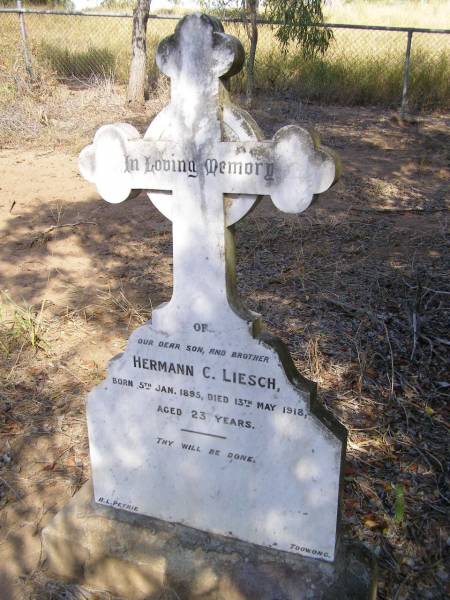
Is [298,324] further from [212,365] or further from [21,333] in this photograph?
[212,365]

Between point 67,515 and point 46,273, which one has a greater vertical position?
point 46,273

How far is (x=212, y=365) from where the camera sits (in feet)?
7.39

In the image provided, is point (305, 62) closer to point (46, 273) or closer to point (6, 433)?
point (46, 273)

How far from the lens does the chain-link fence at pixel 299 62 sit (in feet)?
40.7

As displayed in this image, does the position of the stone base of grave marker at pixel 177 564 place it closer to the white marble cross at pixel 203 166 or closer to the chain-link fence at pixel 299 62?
the white marble cross at pixel 203 166

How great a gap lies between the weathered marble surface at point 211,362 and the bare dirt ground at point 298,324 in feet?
1.94

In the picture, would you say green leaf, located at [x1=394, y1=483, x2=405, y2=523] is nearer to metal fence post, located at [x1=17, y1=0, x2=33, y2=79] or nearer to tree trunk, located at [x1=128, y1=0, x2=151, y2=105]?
tree trunk, located at [x1=128, y1=0, x2=151, y2=105]

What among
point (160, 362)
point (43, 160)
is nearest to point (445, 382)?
point (160, 362)

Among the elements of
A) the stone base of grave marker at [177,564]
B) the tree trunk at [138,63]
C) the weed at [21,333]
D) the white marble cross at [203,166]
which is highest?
the tree trunk at [138,63]

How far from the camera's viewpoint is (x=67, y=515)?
8.31ft

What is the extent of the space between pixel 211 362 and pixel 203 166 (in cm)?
72

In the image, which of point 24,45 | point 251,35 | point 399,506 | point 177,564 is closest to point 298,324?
point 399,506

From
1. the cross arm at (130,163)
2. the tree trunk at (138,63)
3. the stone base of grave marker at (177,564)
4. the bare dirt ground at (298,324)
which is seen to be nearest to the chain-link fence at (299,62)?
the tree trunk at (138,63)

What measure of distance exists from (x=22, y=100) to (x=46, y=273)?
22.2 ft
